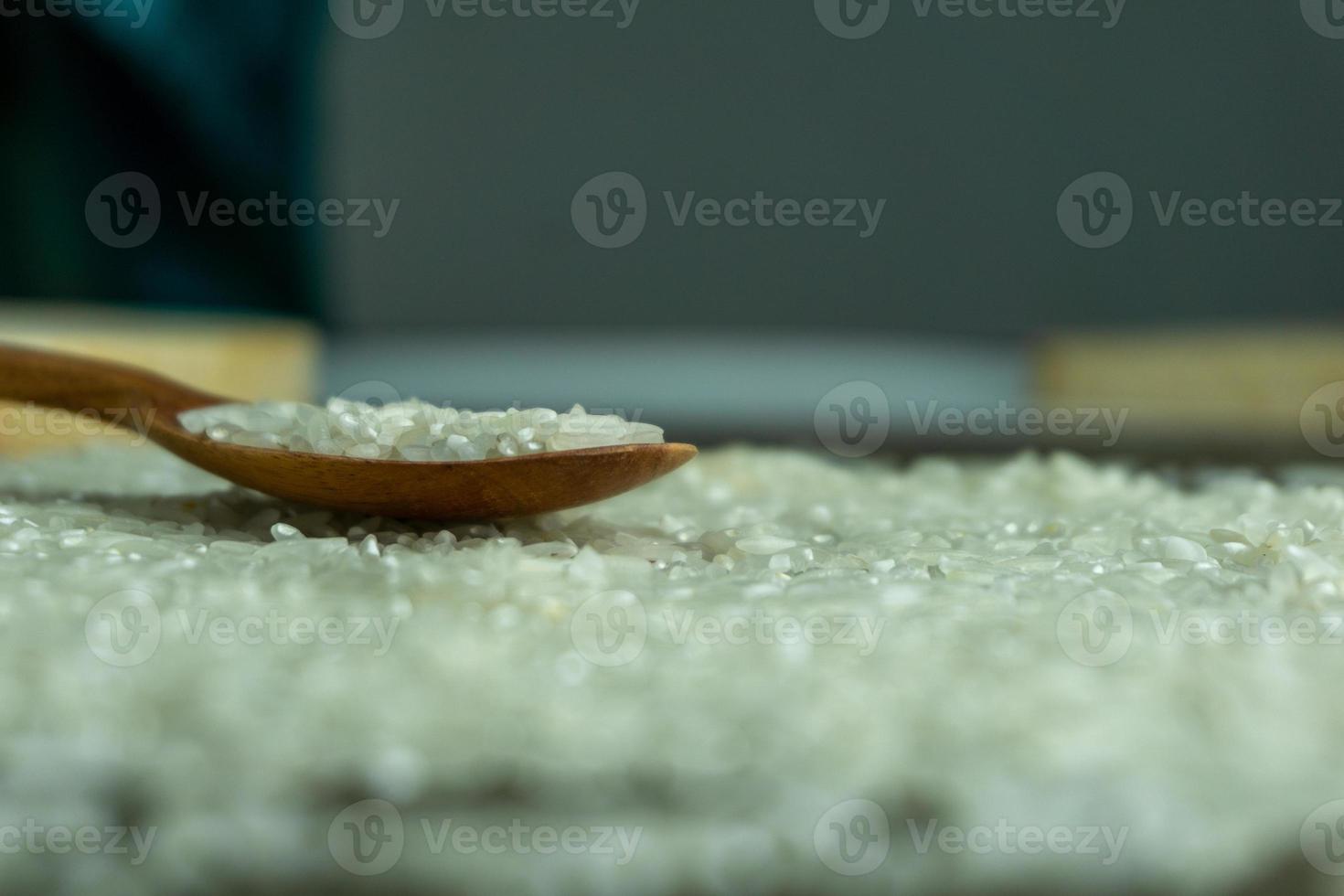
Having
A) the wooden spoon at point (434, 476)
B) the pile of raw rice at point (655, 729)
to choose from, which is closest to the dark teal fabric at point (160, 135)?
the wooden spoon at point (434, 476)

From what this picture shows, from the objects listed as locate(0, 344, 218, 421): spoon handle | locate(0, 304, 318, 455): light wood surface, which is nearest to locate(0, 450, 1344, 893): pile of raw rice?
locate(0, 344, 218, 421): spoon handle

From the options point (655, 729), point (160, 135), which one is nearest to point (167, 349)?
point (160, 135)

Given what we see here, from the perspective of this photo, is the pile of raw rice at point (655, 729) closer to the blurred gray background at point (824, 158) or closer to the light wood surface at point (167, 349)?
the light wood surface at point (167, 349)

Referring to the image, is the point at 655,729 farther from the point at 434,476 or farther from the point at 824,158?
the point at 824,158

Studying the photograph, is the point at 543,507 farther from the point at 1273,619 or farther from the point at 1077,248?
the point at 1077,248

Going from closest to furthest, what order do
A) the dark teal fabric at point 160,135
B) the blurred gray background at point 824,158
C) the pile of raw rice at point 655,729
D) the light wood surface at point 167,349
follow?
the pile of raw rice at point 655,729
the light wood surface at point 167,349
the dark teal fabric at point 160,135
the blurred gray background at point 824,158
